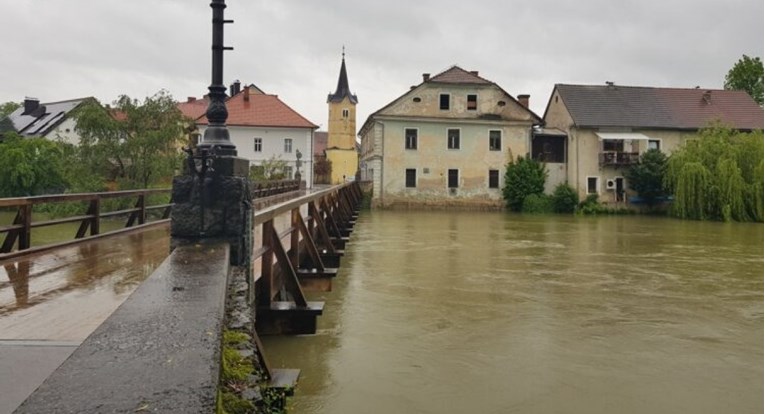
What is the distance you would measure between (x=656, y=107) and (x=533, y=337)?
3415 centimetres

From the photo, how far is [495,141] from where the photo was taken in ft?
118

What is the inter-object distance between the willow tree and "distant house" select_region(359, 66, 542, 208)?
28.9 feet

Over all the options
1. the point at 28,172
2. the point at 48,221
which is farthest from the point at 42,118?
the point at 48,221

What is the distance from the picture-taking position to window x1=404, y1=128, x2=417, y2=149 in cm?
3566

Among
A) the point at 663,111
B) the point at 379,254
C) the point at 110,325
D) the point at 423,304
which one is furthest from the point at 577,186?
the point at 110,325

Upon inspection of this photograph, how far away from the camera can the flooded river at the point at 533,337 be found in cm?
536

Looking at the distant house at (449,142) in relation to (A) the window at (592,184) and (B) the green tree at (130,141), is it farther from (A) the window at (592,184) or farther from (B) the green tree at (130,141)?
(B) the green tree at (130,141)

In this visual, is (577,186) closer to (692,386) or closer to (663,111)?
(663,111)

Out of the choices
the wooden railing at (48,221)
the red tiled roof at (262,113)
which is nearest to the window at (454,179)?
the red tiled roof at (262,113)

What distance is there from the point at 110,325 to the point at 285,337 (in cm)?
440

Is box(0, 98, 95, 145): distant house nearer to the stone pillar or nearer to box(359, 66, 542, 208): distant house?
box(359, 66, 542, 208): distant house

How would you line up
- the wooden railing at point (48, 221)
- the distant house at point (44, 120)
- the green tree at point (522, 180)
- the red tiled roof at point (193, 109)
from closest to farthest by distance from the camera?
the wooden railing at point (48, 221)
the green tree at point (522, 180)
the distant house at point (44, 120)
the red tiled roof at point (193, 109)

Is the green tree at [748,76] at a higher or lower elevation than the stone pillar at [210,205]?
higher

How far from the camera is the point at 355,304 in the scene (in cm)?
902
